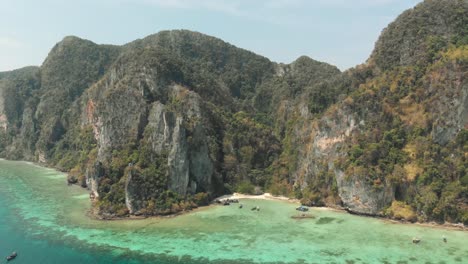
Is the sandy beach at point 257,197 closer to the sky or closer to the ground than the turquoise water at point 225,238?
closer to the sky

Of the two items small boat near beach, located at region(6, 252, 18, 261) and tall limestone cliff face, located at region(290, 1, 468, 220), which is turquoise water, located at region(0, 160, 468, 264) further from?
tall limestone cliff face, located at region(290, 1, 468, 220)

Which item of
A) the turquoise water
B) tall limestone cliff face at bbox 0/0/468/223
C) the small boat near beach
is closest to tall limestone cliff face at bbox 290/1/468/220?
tall limestone cliff face at bbox 0/0/468/223

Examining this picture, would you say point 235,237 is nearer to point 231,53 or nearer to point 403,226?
point 403,226

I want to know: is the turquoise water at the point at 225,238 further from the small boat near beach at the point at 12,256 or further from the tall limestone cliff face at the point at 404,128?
the tall limestone cliff face at the point at 404,128

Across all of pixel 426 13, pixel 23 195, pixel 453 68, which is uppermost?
pixel 426 13

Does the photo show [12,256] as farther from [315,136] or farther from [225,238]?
[315,136]

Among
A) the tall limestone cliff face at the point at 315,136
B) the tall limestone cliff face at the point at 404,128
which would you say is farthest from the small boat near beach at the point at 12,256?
the tall limestone cliff face at the point at 404,128

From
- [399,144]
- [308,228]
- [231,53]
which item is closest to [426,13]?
[399,144]
